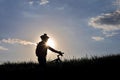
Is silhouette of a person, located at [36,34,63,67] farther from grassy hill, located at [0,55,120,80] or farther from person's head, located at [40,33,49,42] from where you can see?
grassy hill, located at [0,55,120,80]

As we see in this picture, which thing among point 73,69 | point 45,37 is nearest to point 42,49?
point 45,37

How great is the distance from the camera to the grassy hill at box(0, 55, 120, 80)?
818 inches

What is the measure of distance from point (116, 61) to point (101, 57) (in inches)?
71.5

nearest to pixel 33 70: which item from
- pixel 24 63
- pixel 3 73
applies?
pixel 3 73

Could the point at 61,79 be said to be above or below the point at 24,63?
below

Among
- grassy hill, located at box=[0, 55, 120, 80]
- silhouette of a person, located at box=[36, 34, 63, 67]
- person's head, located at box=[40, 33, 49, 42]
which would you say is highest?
person's head, located at box=[40, 33, 49, 42]

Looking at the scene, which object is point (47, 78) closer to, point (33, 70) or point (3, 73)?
point (33, 70)

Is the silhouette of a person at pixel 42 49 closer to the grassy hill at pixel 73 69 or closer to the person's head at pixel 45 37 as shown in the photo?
the person's head at pixel 45 37

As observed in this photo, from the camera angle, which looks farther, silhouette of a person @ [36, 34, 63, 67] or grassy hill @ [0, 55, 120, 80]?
silhouette of a person @ [36, 34, 63, 67]

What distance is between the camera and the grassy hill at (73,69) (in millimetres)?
20766

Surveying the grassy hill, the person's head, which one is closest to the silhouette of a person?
the person's head

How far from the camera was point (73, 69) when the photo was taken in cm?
2155

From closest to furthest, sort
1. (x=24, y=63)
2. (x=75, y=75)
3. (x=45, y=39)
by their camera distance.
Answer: (x=75, y=75), (x=45, y=39), (x=24, y=63)

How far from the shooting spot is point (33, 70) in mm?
22422
